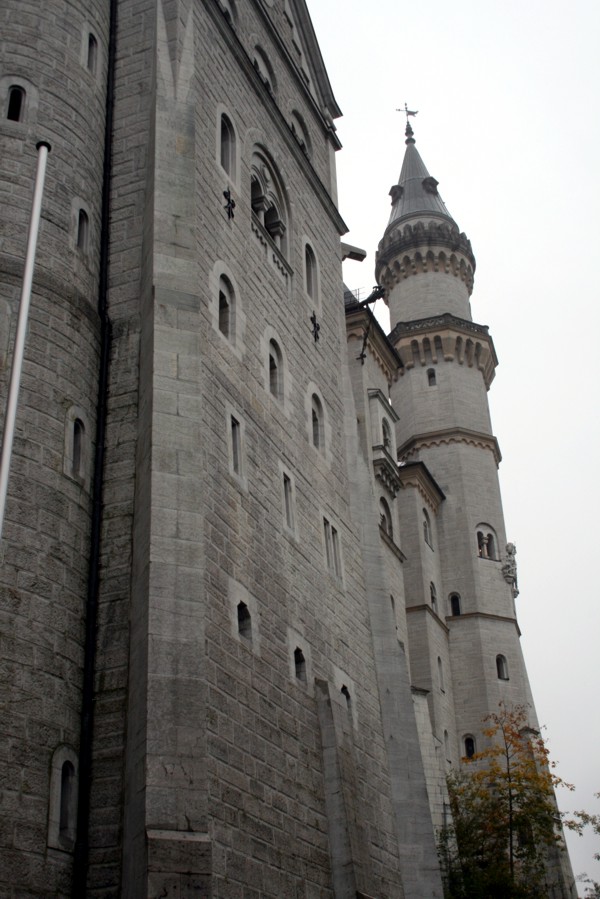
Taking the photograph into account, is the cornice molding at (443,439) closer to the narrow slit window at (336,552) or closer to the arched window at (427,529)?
the arched window at (427,529)

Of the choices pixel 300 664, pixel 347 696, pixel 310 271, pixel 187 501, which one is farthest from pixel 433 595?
pixel 187 501

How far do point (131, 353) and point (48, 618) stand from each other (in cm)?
508

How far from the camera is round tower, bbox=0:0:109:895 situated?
13.8 m

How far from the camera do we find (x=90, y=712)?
15148mm

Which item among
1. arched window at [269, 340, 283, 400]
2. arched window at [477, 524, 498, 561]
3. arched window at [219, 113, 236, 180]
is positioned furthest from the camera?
arched window at [477, 524, 498, 561]

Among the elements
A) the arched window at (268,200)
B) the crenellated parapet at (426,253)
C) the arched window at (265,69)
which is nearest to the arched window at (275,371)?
the arched window at (268,200)

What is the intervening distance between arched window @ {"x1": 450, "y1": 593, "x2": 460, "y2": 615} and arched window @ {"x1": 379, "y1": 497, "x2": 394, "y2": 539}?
7.08 metres

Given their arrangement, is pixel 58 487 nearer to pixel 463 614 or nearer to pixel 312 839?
pixel 312 839

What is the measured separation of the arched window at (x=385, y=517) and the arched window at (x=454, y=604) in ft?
23.2

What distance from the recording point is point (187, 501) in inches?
639

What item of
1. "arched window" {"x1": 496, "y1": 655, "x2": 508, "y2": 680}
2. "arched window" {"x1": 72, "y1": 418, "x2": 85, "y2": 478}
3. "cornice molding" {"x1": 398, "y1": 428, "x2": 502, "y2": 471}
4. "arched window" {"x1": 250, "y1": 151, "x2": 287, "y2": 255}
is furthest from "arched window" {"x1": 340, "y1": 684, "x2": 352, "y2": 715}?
"cornice molding" {"x1": 398, "y1": 428, "x2": 502, "y2": 471}

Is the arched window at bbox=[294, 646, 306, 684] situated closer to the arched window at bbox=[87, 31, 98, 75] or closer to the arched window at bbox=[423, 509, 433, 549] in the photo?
the arched window at bbox=[87, 31, 98, 75]

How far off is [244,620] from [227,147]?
35.1ft

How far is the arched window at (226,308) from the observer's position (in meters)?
20.9
